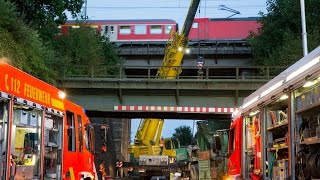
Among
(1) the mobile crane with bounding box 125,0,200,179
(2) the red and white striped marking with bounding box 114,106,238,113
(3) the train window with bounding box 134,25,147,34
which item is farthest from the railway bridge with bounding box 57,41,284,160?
(3) the train window with bounding box 134,25,147,34

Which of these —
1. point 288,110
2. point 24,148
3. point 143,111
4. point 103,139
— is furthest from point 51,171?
point 143,111

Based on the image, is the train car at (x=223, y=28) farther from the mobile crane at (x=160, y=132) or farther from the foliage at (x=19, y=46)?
the foliage at (x=19, y=46)

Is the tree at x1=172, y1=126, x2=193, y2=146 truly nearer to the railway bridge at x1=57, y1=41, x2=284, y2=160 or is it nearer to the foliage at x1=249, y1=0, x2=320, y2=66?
the foliage at x1=249, y1=0, x2=320, y2=66

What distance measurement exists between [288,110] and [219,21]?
1934 inches

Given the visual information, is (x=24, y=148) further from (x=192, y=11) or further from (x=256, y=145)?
(x=192, y=11)

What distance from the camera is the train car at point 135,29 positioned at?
50844 mm

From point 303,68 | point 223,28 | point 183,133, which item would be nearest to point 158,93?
point 303,68

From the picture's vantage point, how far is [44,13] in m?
37.8

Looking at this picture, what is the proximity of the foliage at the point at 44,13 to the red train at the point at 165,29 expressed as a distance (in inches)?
305

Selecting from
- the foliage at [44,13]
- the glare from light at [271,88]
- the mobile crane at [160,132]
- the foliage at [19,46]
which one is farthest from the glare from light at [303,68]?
the foliage at [44,13]

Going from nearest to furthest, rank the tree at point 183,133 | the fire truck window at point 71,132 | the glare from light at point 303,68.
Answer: the glare from light at point 303,68 → the fire truck window at point 71,132 → the tree at point 183,133

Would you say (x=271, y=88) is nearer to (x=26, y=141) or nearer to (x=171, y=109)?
(x=26, y=141)

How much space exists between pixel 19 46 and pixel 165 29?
102 feet

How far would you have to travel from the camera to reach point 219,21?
5544 cm
